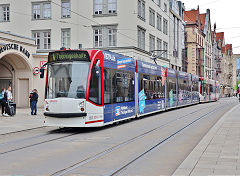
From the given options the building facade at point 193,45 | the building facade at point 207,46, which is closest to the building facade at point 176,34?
the building facade at point 193,45

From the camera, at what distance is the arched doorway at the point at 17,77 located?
28.6 meters

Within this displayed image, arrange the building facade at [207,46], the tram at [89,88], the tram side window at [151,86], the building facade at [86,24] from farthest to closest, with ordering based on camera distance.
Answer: the building facade at [207,46], the building facade at [86,24], the tram side window at [151,86], the tram at [89,88]

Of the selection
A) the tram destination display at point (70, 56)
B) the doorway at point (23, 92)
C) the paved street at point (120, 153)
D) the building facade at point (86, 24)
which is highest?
the building facade at point (86, 24)

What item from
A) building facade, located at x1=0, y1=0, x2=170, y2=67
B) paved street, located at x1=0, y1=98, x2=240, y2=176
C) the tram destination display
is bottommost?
paved street, located at x1=0, y1=98, x2=240, y2=176

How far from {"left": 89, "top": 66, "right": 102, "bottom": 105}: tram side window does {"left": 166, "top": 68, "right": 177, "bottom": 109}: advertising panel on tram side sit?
12.4 meters

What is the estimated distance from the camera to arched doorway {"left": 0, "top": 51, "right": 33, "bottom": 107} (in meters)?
28.6

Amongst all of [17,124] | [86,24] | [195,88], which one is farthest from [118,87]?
[86,24]

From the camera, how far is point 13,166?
24.1ft

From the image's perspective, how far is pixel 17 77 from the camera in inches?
1137

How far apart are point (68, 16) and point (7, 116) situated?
20314 mm

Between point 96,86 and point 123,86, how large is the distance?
298 cm

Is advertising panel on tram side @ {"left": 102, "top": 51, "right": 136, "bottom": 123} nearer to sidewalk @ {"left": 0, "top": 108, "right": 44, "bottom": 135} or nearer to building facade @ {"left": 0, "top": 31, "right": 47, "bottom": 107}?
sidewalk @ {"left": 0, "top": 108, "right": 44, "bottom": 135}

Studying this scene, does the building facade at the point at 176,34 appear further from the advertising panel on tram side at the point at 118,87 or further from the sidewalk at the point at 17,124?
the sidewalk at the point at 17,124

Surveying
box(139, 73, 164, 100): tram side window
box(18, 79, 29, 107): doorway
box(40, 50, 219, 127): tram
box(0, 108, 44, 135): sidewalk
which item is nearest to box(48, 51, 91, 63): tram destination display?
box(40, 50, 219, 127): tram
